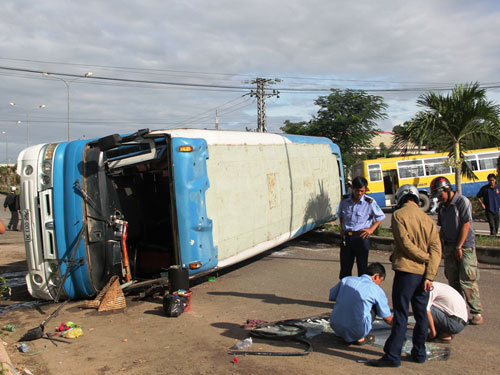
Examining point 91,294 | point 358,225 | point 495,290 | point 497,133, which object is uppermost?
point 497,133

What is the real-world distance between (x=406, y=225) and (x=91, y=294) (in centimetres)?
473

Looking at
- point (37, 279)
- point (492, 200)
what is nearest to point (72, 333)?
point (37, 279)

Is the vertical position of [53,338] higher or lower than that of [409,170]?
lower

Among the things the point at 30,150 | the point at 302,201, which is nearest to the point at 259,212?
the point at 302,201

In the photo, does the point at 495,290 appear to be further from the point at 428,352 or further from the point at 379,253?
the point at 379,253

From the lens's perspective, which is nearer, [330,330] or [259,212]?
[330,330]

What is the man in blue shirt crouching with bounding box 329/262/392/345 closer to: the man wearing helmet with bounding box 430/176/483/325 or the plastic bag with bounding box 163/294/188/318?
the man wearing helmet with bounding box 430/176/483/325

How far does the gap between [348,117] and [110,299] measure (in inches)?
849

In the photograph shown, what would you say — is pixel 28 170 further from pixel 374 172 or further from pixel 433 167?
pixel 433 167

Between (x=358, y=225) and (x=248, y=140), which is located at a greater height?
(x=248, y=140)

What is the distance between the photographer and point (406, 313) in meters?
4.19

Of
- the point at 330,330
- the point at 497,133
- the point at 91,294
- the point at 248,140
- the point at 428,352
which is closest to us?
the point at 428,352

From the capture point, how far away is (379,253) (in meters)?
10.4

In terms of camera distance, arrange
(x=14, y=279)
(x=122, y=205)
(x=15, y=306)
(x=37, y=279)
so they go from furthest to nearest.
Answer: (x=14, y=279), (x=122, y=205), (x=15, y=306), (x=37, y=279)
